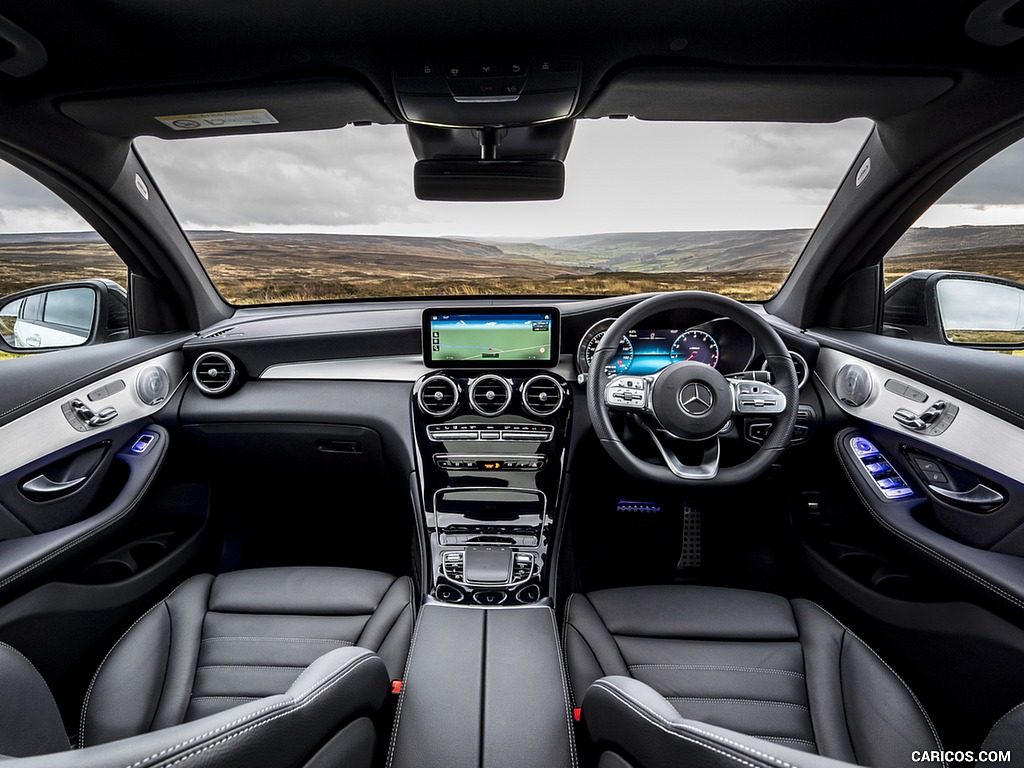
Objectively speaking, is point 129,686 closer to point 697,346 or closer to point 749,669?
point 749,669

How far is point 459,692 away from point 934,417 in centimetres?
175

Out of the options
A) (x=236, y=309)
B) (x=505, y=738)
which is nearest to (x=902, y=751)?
(x=505, y=738)

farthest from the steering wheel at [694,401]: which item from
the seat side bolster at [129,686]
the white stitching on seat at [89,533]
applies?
the white stitching on seat at [89,533]

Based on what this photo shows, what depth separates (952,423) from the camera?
181cm

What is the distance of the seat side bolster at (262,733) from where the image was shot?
58cm

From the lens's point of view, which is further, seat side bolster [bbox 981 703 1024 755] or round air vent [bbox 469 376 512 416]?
round air vent [bbox 469 376 512 416]

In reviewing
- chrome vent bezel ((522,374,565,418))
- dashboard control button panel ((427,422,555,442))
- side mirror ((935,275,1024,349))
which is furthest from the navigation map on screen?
side mirror ((935,275,1024,349))

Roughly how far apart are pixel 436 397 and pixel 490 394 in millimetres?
218

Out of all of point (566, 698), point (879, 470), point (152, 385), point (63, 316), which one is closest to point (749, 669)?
point (566, 698)

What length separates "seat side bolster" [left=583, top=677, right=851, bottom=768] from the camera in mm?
Answer: 649

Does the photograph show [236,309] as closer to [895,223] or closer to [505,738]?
[505,738]

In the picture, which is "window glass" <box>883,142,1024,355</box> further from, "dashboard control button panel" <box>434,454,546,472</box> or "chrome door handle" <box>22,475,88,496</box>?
"chrome door handle" <box>22,475,88,496</box>

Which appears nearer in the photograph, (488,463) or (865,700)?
(865,700)

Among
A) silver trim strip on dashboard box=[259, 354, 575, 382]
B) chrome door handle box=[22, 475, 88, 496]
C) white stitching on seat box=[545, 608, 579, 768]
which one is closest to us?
white stitching on seat box=[545, 608, 579, 768]
